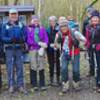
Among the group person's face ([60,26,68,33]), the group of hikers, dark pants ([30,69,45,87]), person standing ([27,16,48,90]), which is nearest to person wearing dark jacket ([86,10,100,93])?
the group of hikers

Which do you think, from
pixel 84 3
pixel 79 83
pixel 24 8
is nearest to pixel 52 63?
pixel 79 83

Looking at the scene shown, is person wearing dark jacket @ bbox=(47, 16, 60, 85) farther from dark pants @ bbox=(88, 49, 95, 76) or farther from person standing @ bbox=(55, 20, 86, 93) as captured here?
dark pants @ bbox=(88, 49, 95, 76)

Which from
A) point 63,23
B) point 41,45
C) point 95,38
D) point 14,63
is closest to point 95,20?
point 95,38

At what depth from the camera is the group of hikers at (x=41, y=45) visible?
11727 millimetres

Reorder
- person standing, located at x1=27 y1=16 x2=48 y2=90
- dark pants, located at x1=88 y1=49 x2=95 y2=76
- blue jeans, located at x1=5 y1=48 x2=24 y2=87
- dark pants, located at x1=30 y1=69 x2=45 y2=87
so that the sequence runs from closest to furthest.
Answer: blue jeans, located at x1=5 y1=48 x2=24 y2=87
person standing, located at x1=27 y1=16 x2=48 y2=90
dark pants, located at x1=30 y1=69 x2=45 y2=87
dark pants, located at x1=88 y1=49 x2=95 y2=76

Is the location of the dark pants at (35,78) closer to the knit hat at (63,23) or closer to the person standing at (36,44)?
the person standing at (36,44)

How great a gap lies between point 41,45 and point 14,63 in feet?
2.69

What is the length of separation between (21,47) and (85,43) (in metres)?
1.59

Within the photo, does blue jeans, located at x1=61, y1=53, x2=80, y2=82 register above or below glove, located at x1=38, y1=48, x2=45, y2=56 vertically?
below

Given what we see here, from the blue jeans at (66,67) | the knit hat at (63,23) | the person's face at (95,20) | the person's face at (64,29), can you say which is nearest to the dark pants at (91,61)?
the blue jeans at (66,67)

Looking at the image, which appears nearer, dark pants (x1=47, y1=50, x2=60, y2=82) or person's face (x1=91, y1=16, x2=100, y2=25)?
person's face (x1=91, y1=16, x2=100, y2=25)

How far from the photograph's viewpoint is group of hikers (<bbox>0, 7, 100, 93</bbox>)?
1173 centimetres

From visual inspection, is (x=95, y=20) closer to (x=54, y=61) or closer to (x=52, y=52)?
(x=52, y=52)

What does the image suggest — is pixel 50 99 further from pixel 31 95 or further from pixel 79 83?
pixel 79 83
